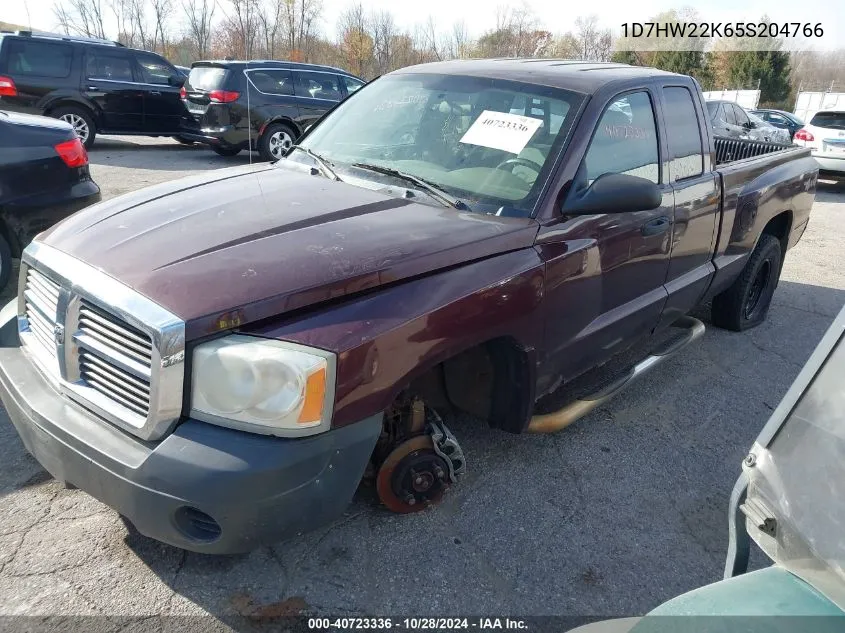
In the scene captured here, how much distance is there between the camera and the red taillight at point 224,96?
1110 centimetres

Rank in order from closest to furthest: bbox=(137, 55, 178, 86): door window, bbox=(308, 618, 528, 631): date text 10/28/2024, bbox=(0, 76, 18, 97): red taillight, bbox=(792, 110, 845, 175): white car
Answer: bbox=(308, 618, 528, 631): date text 10/28/2024 → bbox=(0, 76, 18, 97): red taillight → bbox=(792, 110, 845, 175): white car → bbox=(137, 55, 178, 86): door window

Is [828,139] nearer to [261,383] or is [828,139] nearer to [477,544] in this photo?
[477,544]

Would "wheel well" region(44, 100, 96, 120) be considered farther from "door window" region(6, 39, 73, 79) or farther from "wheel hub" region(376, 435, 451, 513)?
"wheel hub" region(376, 435, 451, 513)

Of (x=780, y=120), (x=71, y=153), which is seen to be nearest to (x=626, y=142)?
(x=71, y=153)

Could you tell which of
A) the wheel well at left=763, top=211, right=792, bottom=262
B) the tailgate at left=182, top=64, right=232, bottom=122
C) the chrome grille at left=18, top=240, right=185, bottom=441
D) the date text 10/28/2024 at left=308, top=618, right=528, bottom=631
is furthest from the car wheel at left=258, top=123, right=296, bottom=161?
the date text 10/28/2024 at left=308, top=618, right=528, bottom=631

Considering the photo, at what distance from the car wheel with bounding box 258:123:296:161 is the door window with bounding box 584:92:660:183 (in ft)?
30.1

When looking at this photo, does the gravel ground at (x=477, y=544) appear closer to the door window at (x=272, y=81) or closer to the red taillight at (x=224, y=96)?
the red taillight at (x=224, y=96)

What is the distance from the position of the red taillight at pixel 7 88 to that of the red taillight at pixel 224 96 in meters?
3.26

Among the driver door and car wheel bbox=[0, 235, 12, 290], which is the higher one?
the driver door

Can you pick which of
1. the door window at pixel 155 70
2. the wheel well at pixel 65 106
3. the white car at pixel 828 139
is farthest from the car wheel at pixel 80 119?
the white car at pixel 828 139

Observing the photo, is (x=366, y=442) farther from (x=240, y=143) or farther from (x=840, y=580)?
(x=240, y=143)

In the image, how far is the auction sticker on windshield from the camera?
2.89 meters

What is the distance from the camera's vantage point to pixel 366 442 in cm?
206

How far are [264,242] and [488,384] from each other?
1.10m
